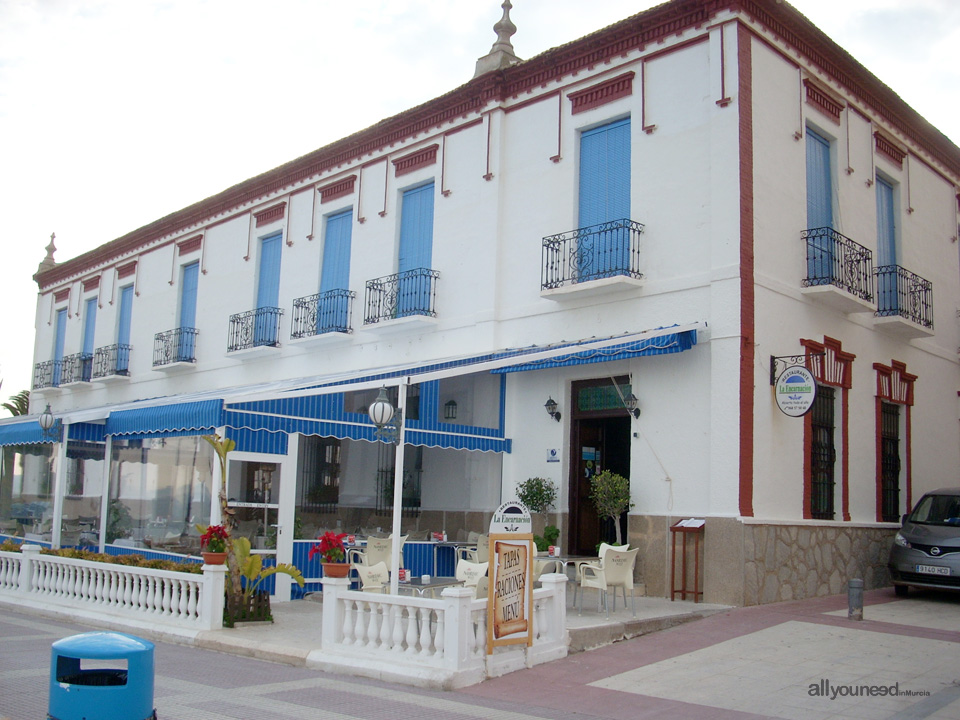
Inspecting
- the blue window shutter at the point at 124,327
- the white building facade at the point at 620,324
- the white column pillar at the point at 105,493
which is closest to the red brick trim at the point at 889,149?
the white building facade at the point at 620,324

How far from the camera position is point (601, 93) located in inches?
568

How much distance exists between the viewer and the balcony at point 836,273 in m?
13.5

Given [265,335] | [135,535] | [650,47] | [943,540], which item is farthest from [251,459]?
[943,540]

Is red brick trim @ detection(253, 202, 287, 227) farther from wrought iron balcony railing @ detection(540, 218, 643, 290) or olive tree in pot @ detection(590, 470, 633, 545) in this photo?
olive tree in pot @ detection(590, 470, 633, 545)

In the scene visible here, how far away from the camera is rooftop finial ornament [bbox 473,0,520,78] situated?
16344 millimetres

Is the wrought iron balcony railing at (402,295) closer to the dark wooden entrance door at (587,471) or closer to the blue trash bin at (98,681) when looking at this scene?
the dark wooden entrance door at (587,471)

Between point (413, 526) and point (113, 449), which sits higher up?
point (113, 449)

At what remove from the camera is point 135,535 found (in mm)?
15812

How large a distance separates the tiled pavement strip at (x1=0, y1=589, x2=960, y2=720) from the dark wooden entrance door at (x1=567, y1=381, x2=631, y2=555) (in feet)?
12.4

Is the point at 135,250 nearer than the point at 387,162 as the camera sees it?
No

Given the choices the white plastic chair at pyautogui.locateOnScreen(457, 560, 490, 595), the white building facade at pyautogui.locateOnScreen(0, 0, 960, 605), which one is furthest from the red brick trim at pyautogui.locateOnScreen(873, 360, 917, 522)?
the white plastic chair at pyautogui.locateOnScreen(457, 560, 490, 595)

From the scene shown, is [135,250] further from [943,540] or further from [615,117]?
[943,540]

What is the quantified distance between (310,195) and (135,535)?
25.7ft

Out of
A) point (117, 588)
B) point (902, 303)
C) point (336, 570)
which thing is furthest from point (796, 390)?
point (117, 588)
